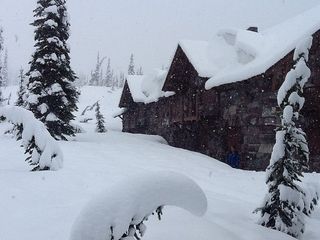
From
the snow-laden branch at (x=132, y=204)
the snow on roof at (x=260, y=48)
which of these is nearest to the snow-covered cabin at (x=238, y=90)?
the snow on roof at (x=260, y=48)

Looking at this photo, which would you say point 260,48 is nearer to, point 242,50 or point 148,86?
point 242,50

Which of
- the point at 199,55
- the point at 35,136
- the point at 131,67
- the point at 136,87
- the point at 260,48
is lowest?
the point at 131,67

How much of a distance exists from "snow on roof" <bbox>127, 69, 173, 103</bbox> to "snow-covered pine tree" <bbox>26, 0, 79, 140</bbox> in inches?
454

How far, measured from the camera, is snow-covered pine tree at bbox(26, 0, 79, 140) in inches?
744

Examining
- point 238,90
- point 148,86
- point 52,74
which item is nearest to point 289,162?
point 238,90

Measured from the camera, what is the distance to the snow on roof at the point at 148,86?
31.8 m

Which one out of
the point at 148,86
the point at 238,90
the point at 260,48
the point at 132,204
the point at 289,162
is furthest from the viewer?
the point at 148,86

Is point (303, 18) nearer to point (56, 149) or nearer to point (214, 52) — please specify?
point (214, 52)

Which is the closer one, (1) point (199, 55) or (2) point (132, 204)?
(2) point (132, 204)

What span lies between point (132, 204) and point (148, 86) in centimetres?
3216

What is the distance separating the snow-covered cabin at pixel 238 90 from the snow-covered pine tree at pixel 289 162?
977cm

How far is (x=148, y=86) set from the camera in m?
34.4

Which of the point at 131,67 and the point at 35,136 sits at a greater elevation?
the point at 35,136

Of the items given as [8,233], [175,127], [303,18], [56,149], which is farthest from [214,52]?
[8,233]
